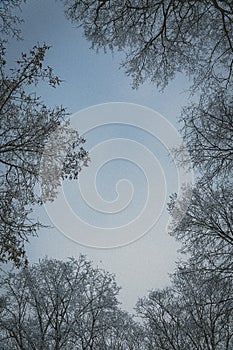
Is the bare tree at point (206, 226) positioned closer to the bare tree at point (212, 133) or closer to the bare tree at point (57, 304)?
the bare tree at point (212, 133)

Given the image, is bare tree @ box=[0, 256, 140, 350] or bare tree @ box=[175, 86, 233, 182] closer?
bare tree @ box=[175, 86, 233, 182]

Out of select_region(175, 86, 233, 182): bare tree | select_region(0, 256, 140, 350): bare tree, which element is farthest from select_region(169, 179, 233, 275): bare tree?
select_region(0, 256, 140, 350): bare tree

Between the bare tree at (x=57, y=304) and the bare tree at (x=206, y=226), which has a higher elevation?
the bare tree at (x=57, y=304)

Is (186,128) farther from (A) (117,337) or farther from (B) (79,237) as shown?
(A) (117,337)

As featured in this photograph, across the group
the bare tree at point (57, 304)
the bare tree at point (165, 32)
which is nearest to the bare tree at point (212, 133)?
the bare tree at point (165, 32)

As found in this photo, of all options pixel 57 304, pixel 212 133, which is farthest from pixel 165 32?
pixel 57 304

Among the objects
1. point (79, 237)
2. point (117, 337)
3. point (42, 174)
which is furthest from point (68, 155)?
point (117, 337)

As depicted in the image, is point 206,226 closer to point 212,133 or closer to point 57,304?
point 212,133

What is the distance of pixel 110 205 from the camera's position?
1811cm

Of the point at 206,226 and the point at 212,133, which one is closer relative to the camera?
the point at 212,133

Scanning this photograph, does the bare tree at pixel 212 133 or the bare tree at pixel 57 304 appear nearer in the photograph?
the bare tree at pixel 212 133

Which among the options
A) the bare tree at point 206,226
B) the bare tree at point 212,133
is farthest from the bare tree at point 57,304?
the bare tree at point 212,133

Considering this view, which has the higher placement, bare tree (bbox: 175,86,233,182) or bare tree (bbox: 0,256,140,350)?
bare tree (bbox: 0,256,140,350)

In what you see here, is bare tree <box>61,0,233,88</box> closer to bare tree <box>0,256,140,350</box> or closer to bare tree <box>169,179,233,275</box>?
bare tree <box>169,179,233,275</box>
